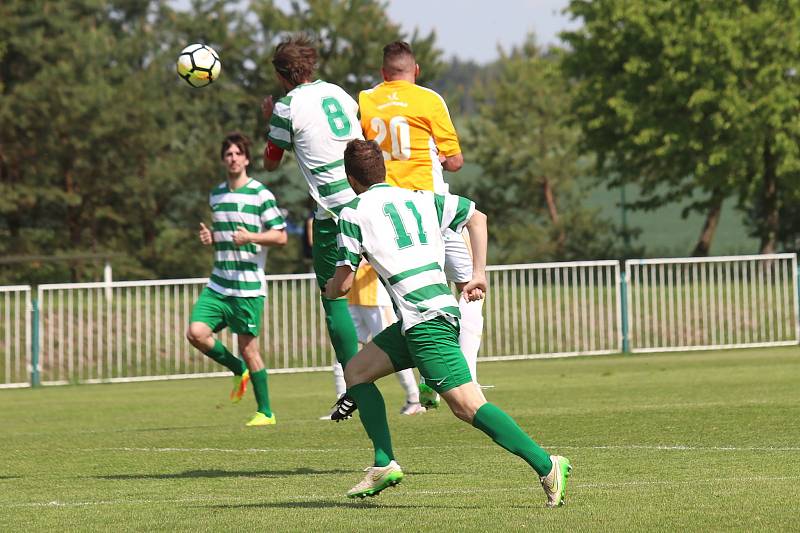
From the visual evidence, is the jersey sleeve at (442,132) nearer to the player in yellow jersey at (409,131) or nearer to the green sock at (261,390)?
the player in yellow jersey at (409,131)

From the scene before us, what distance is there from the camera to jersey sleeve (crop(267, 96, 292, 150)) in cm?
973

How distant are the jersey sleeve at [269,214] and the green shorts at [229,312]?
63 cm

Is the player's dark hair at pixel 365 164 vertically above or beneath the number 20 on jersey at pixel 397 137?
Result: beneath

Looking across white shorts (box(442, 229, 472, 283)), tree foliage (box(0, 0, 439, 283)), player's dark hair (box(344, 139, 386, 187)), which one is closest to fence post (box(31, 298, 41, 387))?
white shorts (box(442, 229, 472, 283))

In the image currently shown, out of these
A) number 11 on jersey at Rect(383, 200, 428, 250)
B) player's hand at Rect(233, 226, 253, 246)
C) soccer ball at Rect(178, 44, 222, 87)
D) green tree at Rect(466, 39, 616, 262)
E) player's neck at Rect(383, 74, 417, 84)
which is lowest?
number 11 on jersey at Rect(383, 200, 428, 250)

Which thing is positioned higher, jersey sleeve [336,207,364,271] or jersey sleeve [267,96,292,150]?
jersey sleeve [267,96,292,150]

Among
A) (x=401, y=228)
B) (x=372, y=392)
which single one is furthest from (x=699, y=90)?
(x=401, y=228)

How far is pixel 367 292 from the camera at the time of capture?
11.6 metres

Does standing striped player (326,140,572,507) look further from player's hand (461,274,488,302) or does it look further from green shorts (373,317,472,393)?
player's hand (461,274,488,302)

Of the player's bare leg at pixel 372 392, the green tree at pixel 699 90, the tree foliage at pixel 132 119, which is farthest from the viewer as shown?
the tree foliage at pixel 132 119

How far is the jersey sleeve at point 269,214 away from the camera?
12688mm

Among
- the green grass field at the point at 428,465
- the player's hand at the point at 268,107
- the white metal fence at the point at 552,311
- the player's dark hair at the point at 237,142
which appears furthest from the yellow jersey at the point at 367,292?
the white metal fence at the point at 552,311

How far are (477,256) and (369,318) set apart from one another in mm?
3930

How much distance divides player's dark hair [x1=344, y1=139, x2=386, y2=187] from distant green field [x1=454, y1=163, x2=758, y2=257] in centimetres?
5082
